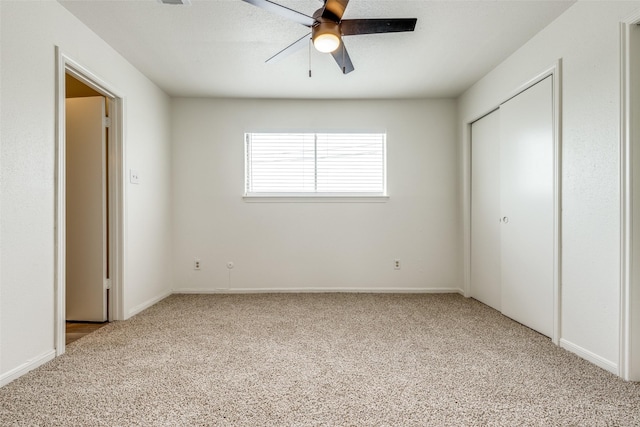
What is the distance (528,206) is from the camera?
9.68 ft

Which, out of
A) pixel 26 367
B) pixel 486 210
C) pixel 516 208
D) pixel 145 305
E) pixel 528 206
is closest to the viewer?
pixel 26 367

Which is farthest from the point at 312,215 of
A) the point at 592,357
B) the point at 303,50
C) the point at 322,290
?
the point at 592,357

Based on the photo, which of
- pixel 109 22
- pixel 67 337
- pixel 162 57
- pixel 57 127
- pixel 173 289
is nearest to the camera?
pixel 57 127

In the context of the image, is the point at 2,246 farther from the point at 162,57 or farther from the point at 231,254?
the point at 231,254

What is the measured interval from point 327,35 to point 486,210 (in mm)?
2600

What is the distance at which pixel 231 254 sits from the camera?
4.30 m

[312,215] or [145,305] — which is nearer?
[145,305]

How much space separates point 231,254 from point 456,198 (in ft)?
9.29

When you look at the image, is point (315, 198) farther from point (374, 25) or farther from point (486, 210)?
point (374, 25)

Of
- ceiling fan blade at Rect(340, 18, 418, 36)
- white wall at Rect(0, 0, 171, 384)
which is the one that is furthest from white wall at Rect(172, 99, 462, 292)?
ceiling fan blade at Rect(340, 18, 418, 36)

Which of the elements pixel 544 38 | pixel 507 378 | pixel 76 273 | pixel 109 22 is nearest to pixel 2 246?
pixel 76 273

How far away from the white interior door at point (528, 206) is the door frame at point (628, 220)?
64cm

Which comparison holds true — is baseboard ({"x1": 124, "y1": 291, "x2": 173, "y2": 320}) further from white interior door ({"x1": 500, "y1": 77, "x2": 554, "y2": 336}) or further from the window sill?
white interior door ({"x1": 500, "y1": 77, "x2": 554, "y2": 336})

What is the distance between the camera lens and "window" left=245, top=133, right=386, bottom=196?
4.37 meters
